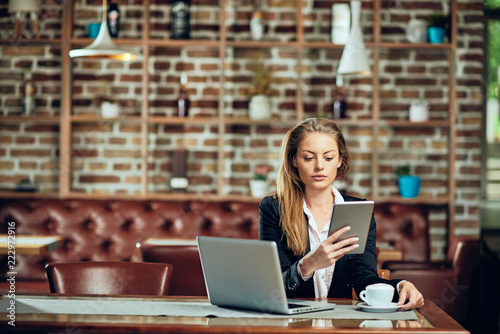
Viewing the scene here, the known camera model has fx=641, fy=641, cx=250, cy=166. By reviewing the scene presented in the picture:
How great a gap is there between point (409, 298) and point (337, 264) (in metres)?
0.40

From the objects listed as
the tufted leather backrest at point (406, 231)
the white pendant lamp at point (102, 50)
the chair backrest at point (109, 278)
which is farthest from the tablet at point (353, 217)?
the tufted leather backrest at point (406, 231)

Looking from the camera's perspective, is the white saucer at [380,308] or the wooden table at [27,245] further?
the wooden table at [27,245]

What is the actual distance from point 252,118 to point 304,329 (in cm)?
282

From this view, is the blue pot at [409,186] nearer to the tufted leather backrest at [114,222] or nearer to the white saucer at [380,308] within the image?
the tufted leather backrest at [114,222]

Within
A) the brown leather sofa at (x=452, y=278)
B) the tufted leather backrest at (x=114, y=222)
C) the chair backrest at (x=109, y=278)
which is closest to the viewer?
the chair backrest at (x=109, y=278)

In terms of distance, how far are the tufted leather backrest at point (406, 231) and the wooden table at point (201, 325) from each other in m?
2.44

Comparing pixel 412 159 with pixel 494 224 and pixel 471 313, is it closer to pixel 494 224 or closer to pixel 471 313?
pixel 494 224

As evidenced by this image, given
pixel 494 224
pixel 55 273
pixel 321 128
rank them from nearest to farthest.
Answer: pixel 55 273
pixel 321 128
pixel 494 224

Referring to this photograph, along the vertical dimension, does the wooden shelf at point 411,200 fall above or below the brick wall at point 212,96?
below

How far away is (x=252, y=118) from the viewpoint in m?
4.14

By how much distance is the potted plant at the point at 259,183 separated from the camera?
4.11 m

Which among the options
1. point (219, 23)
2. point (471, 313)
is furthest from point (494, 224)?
point (219, 23)

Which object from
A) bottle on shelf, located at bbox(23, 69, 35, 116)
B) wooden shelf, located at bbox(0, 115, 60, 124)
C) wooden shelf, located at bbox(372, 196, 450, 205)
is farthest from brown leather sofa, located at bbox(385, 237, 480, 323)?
bottle on shelf, located at bbox(23, 69, 35, 116)

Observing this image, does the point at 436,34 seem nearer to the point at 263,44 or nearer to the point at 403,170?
the point at 403,170
